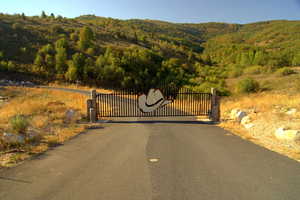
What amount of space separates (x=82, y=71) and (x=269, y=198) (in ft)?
123

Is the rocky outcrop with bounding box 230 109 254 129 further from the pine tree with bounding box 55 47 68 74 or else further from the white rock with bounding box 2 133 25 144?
the pine tree with bounding box 55 47 68 74

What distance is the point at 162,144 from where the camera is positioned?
6.28m

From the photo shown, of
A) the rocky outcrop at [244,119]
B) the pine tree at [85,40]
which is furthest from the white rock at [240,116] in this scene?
the pine tree at [85,40]

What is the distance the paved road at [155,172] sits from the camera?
11.5 feet

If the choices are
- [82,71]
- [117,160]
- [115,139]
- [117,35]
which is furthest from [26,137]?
[117,35]

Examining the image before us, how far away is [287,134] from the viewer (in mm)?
6297

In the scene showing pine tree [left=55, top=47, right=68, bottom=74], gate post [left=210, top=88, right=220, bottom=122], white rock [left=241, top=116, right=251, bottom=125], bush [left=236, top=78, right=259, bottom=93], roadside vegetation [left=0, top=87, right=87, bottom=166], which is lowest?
roadside vegetation [left=0, top=87, right=87, bottom=166]

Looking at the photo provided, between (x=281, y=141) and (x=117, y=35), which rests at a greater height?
(x=117, y=35)

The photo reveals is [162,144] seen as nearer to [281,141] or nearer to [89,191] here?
[89,191]

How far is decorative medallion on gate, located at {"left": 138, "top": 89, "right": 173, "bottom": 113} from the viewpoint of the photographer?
11.5 m

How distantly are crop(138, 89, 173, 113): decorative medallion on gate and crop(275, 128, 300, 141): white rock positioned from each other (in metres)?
6.32

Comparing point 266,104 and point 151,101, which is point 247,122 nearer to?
point 266,104

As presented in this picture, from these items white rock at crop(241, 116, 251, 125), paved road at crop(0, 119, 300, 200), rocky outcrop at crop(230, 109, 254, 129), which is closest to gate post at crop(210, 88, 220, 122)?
rocky outcrop at crop(230, 109, 254, 129)

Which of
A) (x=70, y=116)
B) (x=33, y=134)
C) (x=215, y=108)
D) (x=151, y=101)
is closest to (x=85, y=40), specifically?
(x=151, y=101)
